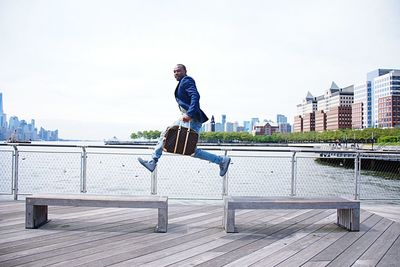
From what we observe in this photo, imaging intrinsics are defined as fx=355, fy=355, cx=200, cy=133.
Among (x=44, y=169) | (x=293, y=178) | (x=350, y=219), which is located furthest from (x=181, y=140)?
(x=44, y=169)

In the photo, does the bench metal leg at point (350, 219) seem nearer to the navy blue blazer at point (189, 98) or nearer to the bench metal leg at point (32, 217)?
the navy blue blazer at point (189, 98)

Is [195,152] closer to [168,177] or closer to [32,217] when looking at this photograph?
[32,217]

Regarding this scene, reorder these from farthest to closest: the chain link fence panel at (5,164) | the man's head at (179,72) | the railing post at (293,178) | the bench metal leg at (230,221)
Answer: the chain link fence panel at (5,164) < the railing post at (293,178) < the man's head at (179,72) < the bench metal leg at (230,221)

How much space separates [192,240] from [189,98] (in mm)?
1820

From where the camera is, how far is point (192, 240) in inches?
166

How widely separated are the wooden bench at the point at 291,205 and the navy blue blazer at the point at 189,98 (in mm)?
1177

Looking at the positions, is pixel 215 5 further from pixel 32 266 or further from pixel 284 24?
pixel 32 266

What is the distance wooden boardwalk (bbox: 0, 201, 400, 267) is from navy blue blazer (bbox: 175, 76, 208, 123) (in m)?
1.53

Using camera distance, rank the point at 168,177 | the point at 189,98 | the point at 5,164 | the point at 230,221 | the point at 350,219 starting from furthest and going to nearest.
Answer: the point at 168,177
the point at 5,164
the point at 350,219
the point at 189,98
the point at 230,221

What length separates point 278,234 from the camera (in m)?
4.57

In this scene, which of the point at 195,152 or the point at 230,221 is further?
the point at 195,152

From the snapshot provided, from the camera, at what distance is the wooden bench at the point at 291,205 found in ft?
14.9

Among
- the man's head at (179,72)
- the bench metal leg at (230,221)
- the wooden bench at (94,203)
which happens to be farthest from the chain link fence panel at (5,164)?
the bench metal leg at (230,221)

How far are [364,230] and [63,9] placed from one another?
19.3ft
